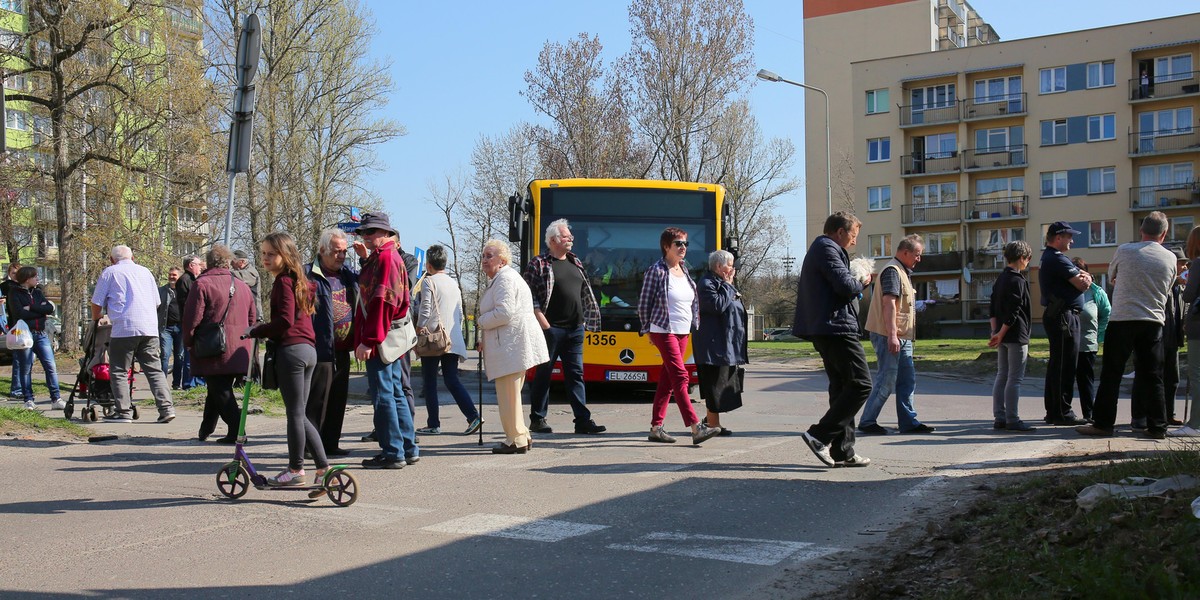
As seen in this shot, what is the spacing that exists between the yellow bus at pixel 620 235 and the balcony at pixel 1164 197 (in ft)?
172

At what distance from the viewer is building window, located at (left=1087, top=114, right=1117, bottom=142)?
61.6 meters

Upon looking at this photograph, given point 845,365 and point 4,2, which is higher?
point 4,2

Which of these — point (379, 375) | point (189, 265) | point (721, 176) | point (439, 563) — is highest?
point (721, 176)

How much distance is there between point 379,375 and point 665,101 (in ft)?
123

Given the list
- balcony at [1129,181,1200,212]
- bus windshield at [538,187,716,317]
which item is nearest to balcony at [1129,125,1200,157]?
balcony at [1129,181,1200,212]

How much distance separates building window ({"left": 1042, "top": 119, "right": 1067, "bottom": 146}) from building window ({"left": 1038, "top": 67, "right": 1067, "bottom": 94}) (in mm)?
1755

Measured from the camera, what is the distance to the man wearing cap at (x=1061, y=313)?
34.7ft

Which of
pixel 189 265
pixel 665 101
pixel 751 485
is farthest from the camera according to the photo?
pixel 665 101

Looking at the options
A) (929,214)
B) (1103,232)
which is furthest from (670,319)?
(929,214)

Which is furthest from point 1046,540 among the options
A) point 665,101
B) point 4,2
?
point 665,101

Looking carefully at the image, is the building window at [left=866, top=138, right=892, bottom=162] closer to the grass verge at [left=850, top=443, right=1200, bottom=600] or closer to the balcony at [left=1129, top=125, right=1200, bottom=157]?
the balcony at [left=1129, top=125, right=1200, bottom=157]

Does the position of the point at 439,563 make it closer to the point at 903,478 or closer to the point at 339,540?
the point at 339,540

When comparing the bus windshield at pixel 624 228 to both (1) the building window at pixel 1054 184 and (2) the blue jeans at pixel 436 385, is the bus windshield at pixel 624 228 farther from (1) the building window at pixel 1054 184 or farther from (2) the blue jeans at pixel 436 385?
(1) the building window at pixel 1054 184

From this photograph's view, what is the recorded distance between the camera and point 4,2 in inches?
1105
